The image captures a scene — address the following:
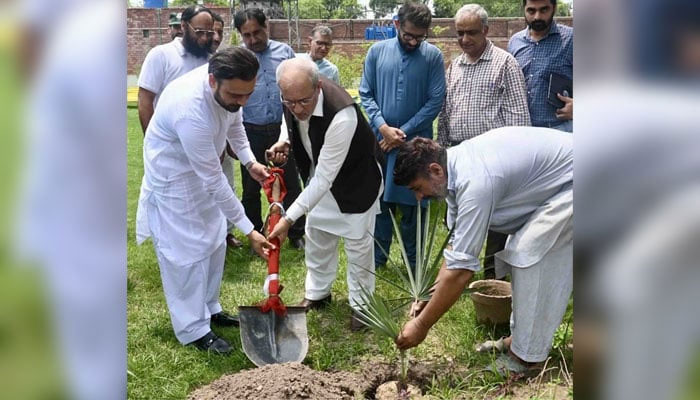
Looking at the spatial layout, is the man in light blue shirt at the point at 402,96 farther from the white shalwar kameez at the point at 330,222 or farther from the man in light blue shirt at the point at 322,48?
the man in light blue shirt at the point at 322,48

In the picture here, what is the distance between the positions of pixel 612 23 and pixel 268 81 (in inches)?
182

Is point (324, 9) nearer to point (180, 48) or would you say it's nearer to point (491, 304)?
point (180, 48)

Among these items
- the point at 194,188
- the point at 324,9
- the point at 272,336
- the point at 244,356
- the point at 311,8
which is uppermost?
the point at 311,8

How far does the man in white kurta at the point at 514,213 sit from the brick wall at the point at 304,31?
12503 mm

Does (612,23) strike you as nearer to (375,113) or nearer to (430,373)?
(430,373)

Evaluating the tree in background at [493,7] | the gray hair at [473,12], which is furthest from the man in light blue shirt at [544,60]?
the tree in background at [493,7]

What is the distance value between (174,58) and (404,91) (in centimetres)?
176

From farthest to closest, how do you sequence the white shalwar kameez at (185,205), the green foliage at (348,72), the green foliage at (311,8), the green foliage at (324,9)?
the green foliage at (311,8), the green foliage at (324,9), the green foliage at (348,72), the white shalwar kameez at (185,205)

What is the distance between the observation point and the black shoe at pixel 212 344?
368cm

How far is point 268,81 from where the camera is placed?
5.44 meters

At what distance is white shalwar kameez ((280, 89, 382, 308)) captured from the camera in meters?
3.66

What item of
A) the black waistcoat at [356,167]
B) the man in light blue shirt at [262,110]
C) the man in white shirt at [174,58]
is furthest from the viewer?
the man in light blue shirt at [262,110]

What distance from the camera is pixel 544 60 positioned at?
430 centimetres

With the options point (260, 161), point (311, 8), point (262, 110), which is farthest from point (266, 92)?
point (311, 8)
